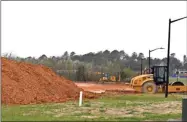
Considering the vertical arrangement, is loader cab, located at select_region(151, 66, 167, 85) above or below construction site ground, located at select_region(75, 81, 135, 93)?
above

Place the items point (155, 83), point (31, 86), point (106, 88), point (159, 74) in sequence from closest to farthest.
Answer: point (31, 86) < point (159, 74) < point (155, 83) < point (106, 88)

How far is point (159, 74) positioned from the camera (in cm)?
4419

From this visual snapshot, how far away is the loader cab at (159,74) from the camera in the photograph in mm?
44000

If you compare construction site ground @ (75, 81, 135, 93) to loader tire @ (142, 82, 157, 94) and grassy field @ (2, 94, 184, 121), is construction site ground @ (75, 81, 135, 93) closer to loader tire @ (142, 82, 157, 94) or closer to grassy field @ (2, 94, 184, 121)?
loader tire @ (142, 82, 157, 94)

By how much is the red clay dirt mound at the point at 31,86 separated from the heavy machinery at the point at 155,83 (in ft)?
33.9

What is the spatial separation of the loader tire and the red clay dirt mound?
33.9 ft

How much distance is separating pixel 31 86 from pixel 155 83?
17720mm

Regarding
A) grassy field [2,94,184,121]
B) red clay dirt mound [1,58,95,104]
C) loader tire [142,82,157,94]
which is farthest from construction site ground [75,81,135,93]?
grassy field [2,94,184,121]

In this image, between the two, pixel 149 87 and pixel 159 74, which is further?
pixel 149 87

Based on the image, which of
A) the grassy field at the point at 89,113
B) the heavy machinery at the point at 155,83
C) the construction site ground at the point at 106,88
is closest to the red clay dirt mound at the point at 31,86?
the grassy field at the point at 89,113

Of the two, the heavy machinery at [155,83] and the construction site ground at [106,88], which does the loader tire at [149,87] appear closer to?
the heavy machinery at [155,83]

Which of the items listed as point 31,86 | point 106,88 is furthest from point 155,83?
point 31,86

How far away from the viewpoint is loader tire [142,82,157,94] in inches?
1759

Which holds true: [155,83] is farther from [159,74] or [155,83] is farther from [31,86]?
[31,86]
